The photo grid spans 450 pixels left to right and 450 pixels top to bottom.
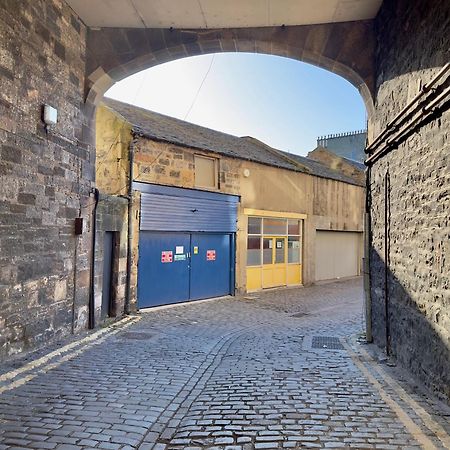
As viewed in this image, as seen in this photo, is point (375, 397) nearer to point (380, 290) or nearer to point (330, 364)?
point (330, 364)

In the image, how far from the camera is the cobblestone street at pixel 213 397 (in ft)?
11.7

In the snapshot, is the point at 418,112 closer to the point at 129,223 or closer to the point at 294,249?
the point at 129,223

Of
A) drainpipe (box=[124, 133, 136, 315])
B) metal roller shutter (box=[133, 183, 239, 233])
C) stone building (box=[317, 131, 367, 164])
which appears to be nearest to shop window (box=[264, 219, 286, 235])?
metal roller shutter (box=[133, 183, 239, 233])

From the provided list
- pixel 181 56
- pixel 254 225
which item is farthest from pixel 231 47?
pixel 254 225

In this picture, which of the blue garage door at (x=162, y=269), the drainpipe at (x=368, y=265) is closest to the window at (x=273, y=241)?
the blue garage door at (x=162, y=269)

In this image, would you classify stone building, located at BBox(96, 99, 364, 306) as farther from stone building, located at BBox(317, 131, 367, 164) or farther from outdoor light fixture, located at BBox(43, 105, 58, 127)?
stone building, located at BBox(317, 131, 367, 164)

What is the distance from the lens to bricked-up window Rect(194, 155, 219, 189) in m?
12.9

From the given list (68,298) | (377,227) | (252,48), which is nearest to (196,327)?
(68,298)

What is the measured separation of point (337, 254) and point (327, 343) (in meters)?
12.9

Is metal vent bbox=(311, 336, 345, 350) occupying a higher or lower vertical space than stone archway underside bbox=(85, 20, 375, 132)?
lower

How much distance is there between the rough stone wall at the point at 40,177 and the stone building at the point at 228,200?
1881 millimetres

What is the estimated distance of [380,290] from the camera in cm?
695

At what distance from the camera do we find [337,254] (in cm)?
1989

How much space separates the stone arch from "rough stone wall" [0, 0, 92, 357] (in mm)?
353
